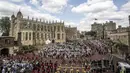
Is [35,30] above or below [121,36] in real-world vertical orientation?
above

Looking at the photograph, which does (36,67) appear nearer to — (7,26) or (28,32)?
(28,32)

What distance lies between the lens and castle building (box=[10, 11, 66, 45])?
6390 centimetres

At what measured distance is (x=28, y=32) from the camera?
64250 millimetres

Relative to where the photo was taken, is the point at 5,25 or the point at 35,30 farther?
the point at 5,25

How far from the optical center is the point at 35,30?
70875 millimetres

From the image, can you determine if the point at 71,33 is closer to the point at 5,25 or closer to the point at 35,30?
the point at 35,30

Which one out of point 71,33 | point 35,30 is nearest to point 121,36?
point 35,30

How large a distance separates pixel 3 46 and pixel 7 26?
1540 inches

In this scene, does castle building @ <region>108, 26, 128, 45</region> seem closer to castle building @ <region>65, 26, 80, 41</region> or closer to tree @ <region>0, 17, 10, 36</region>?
castle building @ <region>65, 26, 80, 41</region>

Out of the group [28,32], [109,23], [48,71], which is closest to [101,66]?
[48,71]

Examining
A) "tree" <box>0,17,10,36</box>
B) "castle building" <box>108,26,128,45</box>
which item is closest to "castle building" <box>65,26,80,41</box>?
"castle building" <box>108,26,128,45</box>

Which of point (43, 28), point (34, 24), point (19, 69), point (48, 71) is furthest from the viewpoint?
point (43, 28)

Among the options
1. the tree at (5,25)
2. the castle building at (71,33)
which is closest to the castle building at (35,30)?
the tree at (5,25)

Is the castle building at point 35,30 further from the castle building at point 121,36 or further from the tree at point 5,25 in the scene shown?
the castle building at point 121,36
